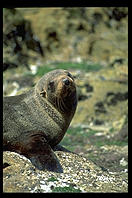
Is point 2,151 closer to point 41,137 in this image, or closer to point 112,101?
point 41,137

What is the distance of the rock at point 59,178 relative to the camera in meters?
7.00

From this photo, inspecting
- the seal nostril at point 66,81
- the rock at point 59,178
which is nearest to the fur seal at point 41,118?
the seal nostril at point 66,81

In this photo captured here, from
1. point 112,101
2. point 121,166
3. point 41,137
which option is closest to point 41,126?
point 41,137

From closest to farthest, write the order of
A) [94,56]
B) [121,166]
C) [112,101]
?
[121,166] < [112,101] < [94,56]

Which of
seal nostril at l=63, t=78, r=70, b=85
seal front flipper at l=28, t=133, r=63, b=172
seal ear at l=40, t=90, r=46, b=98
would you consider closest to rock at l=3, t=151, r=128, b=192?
seal front flipper at l=28, t=133, r=63, b=172

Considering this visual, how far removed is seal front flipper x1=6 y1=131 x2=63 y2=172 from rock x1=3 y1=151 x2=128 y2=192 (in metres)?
0.10

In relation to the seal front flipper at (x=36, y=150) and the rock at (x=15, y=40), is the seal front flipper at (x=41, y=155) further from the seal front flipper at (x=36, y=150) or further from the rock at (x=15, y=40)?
the rock at (x=15, y=40)

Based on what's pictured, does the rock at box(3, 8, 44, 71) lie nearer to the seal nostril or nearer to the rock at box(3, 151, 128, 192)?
the seal nostril

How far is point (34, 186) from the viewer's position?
22.9 feet

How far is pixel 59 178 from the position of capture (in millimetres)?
7391

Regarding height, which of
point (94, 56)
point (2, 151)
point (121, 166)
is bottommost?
point (121, 166)

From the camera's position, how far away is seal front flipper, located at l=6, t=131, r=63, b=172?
7516 mm

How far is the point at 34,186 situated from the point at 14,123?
1.41 m
